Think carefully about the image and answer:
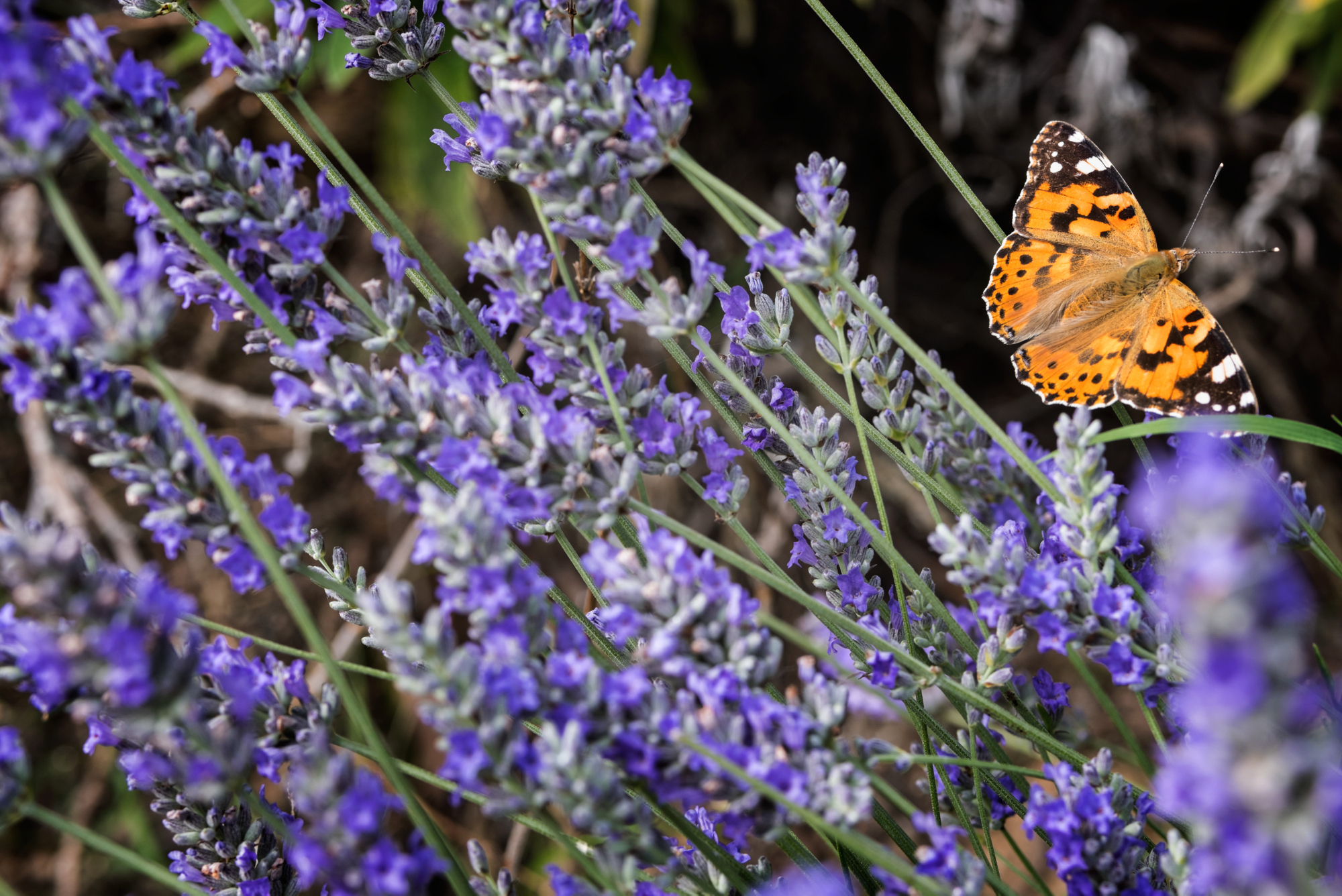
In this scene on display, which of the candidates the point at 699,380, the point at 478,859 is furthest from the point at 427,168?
the point at 478,859

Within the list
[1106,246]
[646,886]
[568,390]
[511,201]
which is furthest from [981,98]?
[646,886]

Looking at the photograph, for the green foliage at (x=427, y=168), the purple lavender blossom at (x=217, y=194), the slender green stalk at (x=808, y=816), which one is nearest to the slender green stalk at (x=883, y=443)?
the slender green stalk at (x=808, y=816)

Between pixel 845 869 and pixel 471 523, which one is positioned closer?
pixel 471 523

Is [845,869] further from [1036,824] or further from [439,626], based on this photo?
[439,626]

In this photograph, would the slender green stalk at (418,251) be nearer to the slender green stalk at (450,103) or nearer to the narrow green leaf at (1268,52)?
the slender green stalk at (450,103)

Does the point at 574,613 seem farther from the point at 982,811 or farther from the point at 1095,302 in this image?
the point at 1095,302

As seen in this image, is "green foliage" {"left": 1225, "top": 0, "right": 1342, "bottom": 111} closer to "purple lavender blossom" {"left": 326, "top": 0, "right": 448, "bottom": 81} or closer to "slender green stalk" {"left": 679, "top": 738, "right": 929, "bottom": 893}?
"purple lavender blossom" {"left": 326, "top": 0, "right": 448, "bottom": 81}
